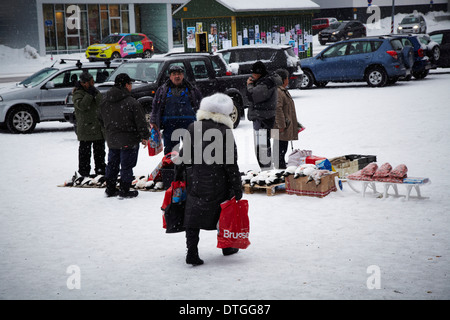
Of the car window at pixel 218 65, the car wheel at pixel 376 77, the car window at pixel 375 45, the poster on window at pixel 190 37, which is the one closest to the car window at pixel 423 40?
the car window at pixel 375 45

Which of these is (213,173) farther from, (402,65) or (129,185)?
(402,65)

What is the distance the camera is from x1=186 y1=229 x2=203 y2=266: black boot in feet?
19.3

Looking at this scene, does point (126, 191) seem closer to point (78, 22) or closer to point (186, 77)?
point (186, 77)

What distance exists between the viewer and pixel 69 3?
44.9m

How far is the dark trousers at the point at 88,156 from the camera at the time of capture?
9.95m

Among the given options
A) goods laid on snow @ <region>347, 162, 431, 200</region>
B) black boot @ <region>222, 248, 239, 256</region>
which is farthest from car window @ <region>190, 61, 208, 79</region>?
black boot @ <region>222, 248, 239, 256</region>

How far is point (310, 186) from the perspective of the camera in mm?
8539

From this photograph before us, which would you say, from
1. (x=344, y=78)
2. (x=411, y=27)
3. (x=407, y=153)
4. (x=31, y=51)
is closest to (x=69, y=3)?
(x=31, y=51)

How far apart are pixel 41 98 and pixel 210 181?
10591 mm

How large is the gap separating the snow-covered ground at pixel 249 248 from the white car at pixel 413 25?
3702 cm

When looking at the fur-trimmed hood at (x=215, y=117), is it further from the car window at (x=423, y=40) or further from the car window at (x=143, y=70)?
the car window at (x=423, y=40)

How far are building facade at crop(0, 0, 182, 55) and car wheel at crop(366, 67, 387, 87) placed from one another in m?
26.7

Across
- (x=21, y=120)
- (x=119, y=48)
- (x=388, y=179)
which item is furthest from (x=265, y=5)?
(x=388, y=179)

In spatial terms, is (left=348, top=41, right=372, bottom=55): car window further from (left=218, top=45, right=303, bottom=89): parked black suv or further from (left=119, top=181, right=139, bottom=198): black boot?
(left=119, top=181, right=139, bottom=198): black boot
